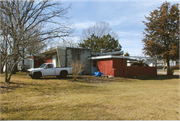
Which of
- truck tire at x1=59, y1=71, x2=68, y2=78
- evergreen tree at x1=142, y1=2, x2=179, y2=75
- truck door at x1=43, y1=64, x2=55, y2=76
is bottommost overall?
truck tire at x1=59, y1=71, x2=68, y2=78

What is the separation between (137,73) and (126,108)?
659 inches

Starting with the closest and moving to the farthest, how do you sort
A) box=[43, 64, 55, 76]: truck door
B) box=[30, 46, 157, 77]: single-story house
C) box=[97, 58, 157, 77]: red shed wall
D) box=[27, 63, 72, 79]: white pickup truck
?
1. box=[27, 63, 72, 79]: white pickup truck
2. box=[43, 64, 55, 76]: truck door
3. box=[97, 58, 157, 77]: red shed wall
4. box=[30, 46, 157, 77]: single-story house

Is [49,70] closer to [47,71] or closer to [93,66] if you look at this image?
[47,71]

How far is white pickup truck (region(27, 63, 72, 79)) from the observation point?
1485 cm

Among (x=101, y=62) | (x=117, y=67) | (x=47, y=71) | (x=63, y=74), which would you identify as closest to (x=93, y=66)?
(x=101, y=62)

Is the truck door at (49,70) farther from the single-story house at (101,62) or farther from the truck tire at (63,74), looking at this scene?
the single-story house at (101,62)

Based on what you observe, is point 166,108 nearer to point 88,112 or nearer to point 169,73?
point 88,112

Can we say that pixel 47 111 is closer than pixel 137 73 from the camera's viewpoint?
Yes

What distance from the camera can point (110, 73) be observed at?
19406 mm

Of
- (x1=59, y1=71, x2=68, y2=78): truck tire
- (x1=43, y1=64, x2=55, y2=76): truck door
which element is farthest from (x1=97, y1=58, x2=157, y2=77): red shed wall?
(x1=43, y1=64, x2=55, y2=76): truck door

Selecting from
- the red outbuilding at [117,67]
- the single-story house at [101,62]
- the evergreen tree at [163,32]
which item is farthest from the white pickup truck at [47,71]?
the evergreen tree at [163,32]

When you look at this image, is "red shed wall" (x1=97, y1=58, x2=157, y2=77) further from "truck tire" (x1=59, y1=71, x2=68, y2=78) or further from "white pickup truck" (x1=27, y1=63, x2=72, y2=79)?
"truck tire" (x1=59, y1=71, x2=68, y2=78)

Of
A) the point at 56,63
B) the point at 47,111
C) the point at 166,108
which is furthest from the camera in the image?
the point at 56,63

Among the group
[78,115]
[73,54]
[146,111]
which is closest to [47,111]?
[78,115]
